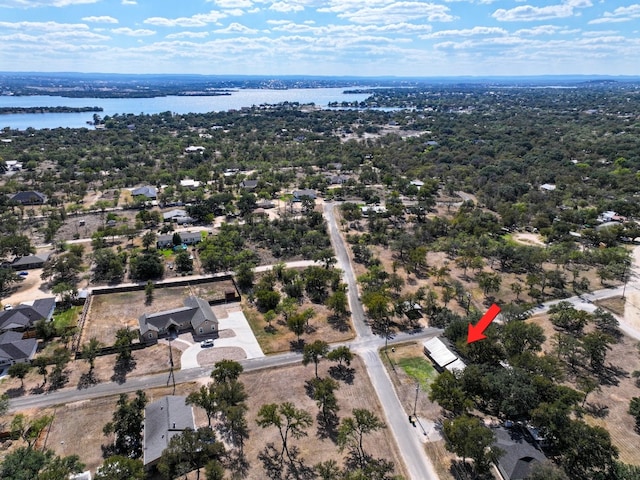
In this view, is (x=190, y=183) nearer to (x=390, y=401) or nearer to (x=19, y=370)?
(x=19, y=370)

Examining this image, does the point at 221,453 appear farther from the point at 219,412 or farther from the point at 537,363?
the point at 537,363

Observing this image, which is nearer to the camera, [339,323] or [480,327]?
[480,327]

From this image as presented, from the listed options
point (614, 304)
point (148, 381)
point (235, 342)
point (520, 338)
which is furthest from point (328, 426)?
point (614, 304)

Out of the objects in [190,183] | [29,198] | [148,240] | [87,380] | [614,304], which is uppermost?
[29,198]

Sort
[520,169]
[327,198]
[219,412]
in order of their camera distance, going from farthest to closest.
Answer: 1. [520,169]
2. [327,198]
3. [219,412]

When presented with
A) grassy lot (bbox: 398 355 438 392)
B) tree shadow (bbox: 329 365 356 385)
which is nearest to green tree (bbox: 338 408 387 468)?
tree shadow (bbox: 329 365 356 385)

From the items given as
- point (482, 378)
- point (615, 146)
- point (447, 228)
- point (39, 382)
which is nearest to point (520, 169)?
point (615, 146)
